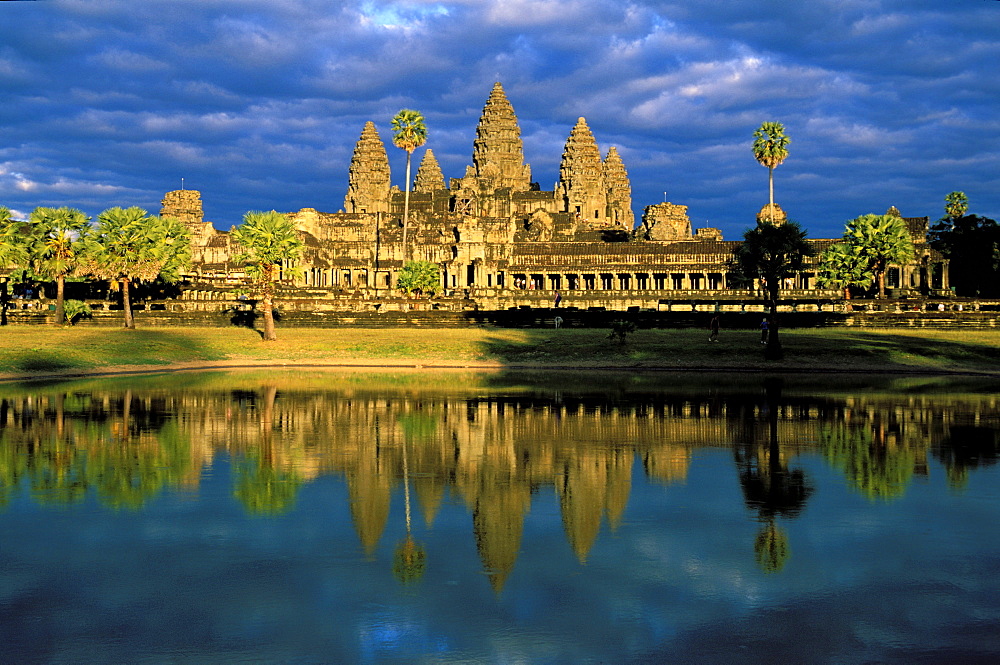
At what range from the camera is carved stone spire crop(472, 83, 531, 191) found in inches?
6496

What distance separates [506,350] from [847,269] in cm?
5375

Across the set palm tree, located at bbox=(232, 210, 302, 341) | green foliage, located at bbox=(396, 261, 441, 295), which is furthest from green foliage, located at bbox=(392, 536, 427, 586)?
green foliage, located at bbox=(396, 261, 441, 295)

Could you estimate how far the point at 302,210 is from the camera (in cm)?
16012

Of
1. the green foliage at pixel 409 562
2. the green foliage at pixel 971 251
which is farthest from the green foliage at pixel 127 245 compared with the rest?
the green foliage at pixel 971 251

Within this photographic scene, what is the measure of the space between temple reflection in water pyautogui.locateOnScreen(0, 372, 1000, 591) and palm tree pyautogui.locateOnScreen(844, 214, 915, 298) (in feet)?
193

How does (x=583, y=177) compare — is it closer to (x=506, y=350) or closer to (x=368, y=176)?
(x=368, y=176)

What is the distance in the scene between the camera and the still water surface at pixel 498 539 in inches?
414

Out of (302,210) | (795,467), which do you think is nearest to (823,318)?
(795,467)

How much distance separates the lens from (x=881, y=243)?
3728 inches

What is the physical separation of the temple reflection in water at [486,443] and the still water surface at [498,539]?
0.36 feet

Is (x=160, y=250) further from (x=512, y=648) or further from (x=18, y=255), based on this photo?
(x=512, y=648)

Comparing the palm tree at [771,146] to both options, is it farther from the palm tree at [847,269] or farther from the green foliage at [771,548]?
the green foliage at [771,548]

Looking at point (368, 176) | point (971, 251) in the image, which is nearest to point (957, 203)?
point (971, 251)

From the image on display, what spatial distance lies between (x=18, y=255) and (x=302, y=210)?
85.4m
